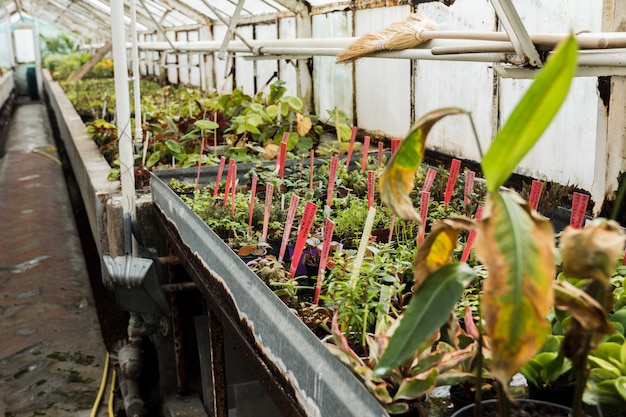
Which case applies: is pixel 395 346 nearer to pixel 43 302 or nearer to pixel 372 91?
pixel 372 91

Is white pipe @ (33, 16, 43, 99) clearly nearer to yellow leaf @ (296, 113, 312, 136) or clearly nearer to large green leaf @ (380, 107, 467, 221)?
yellow leaf @ (296, 113, 312, 136)

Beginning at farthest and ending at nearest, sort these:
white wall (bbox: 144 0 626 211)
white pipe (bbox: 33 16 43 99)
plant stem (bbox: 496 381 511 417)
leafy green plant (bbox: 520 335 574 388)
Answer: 1. white pipe (bbox: 33 16 43 99)
2. white wall (bbox: 144 0 626 211)
3. leafy green plant (bbox: 520 335 574 388)
4. plant stem (bbox: 496 381 511 417)

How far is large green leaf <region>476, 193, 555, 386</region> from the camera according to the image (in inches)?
36.2

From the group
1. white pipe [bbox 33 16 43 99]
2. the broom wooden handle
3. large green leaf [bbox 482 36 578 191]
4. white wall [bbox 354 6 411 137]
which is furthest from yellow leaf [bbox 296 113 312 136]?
white pipe [bbox 33 16 43 99]

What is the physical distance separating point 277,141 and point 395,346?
4.16m

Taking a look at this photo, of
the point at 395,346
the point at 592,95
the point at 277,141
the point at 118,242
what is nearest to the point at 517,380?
the point at 395,346

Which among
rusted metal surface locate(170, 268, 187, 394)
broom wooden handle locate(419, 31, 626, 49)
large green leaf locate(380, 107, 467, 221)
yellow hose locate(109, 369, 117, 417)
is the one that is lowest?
yellow hose locate(109, 369, 117, 417)

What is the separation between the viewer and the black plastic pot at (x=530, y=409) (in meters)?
1.33

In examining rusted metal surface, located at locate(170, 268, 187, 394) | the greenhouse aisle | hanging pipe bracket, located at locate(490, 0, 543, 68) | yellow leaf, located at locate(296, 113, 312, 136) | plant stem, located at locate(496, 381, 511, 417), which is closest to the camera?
plant stem, located at locate(496, 381, 511, 417)

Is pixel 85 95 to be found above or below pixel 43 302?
above

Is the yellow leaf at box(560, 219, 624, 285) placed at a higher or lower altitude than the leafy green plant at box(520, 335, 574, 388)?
higher

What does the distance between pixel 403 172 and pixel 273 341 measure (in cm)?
77

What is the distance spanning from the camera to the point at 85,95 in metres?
10.7

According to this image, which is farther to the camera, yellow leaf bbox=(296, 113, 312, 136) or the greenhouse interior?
yellow leaf bbox=(296, 113, 312, 136)
